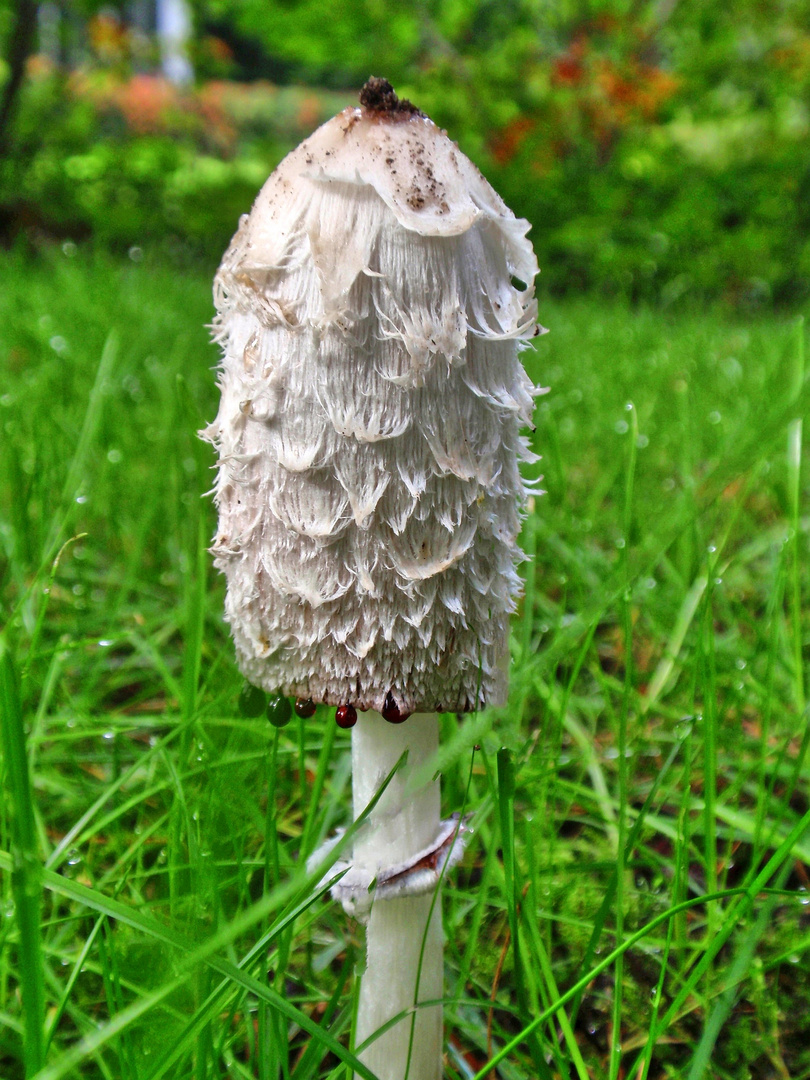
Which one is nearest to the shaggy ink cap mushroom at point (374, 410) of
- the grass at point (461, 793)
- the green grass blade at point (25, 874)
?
the grass at point (461, 793)

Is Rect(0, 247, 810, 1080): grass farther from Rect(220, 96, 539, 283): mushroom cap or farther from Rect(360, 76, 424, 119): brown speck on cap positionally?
Rect(360, 76, 424, 119): brown speck on cap

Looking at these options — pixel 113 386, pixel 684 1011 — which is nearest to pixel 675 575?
pixel 684 1011

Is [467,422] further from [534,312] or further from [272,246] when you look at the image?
[272,246]

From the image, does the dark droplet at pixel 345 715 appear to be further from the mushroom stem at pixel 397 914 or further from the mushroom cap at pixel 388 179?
the mushroom cap at pixel 388 179

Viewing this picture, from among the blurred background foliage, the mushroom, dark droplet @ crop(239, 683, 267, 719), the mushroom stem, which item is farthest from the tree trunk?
the mushroom stem

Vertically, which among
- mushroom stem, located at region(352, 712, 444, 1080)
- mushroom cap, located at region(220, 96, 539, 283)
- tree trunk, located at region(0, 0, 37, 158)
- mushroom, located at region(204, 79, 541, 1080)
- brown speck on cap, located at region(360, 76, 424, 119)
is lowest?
mushroom stem, located at region(352, 712, 444, 1080)

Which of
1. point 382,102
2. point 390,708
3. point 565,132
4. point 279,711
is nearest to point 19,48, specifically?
point 565,132

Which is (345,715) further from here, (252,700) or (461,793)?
(461,793)
